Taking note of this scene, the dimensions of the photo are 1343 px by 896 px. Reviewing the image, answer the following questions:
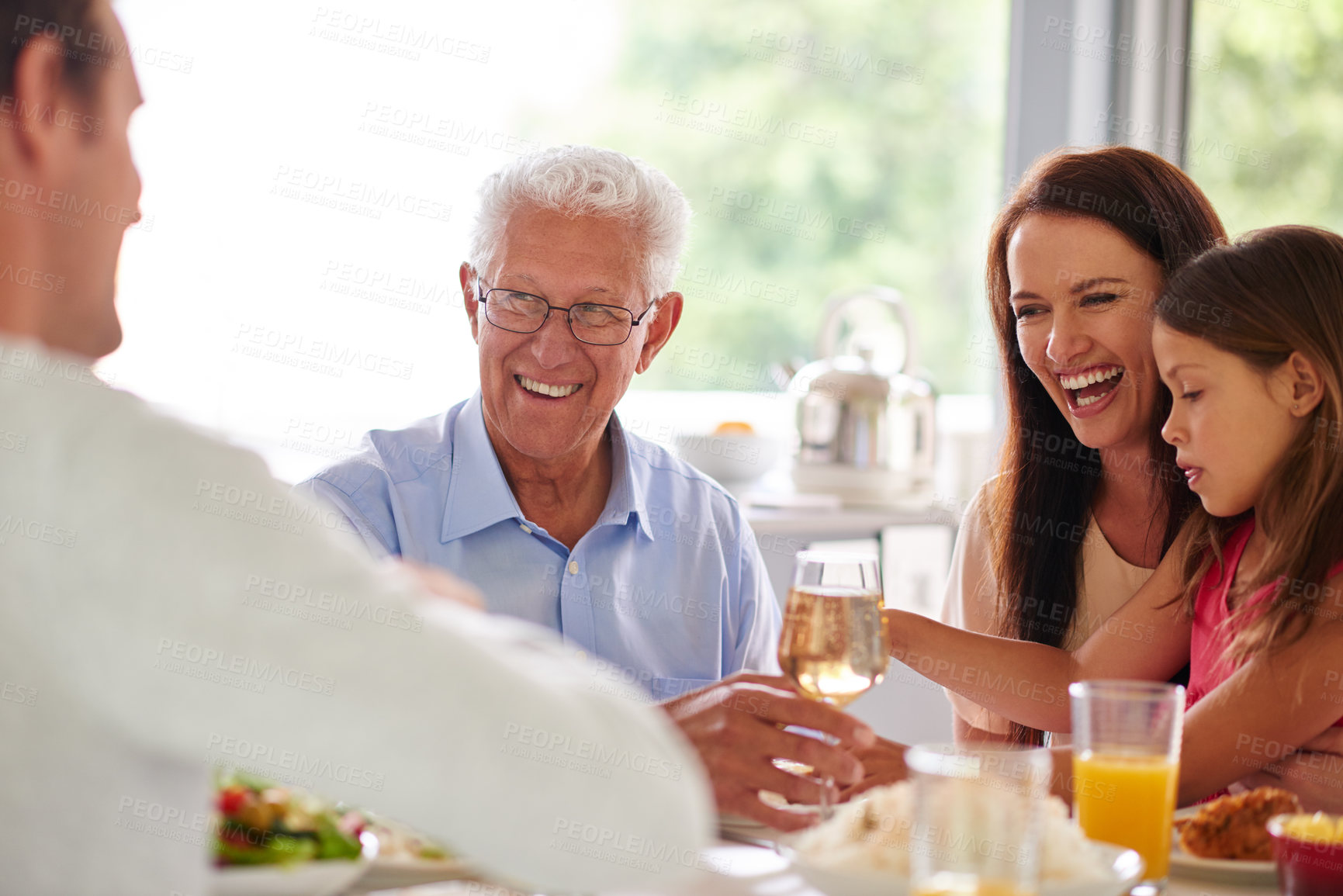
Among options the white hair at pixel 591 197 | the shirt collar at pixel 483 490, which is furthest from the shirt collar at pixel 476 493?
the white hair at pixel 591 197

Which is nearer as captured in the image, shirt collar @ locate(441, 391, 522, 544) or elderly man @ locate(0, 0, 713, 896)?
elderly man @ locate(0, 0, 713, 896)

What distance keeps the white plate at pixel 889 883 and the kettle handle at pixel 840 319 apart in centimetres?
237

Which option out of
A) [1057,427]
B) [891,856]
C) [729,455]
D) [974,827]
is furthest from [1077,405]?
[729,455]

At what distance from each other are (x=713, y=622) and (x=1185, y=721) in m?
0.70

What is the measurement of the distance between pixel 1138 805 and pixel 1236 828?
0.11 m

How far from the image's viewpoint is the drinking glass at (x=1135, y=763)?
3.30ft

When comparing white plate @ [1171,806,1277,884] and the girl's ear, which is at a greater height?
the girl's ear

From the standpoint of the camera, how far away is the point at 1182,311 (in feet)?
4.70

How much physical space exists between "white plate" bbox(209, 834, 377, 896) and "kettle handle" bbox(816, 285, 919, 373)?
250 cm

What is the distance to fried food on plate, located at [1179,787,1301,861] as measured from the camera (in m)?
1.03

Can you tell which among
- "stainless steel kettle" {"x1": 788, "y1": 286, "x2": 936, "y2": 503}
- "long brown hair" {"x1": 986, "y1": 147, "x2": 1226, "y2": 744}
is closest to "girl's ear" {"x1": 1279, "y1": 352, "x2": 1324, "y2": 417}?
"long brown hair" {"x1": 986, "y1": 147, "x2": 1226, "y2": 744}

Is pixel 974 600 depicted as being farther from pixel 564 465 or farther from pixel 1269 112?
pixel 1269 112

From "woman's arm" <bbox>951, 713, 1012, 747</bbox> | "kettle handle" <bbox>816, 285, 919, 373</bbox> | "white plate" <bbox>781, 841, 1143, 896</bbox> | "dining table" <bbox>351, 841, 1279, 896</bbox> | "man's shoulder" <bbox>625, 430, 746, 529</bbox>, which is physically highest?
"kettle handle" <bbox>816, 285, 919, 373</bbox>

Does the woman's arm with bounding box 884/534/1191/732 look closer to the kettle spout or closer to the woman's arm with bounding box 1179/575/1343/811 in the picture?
the woman's arm with bounding box 1179/575/1343/811
